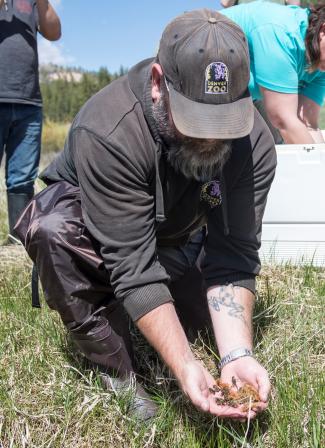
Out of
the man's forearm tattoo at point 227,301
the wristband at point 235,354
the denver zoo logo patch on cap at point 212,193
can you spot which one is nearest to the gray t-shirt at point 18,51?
the denver zoo logo patch on cap at point 212,193

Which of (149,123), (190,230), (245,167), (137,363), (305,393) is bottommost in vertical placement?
(137,363)

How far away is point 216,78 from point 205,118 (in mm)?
118

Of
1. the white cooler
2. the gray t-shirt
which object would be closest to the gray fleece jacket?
the white cooler

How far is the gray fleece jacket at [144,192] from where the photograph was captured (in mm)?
1903

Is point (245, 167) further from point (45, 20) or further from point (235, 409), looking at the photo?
point (45, 20)

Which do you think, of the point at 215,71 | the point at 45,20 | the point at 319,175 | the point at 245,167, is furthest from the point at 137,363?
the point at 45,20

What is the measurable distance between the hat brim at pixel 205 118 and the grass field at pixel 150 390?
82 centimetres

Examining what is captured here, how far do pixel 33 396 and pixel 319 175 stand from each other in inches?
74.4

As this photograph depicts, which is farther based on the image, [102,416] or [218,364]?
[218,364]

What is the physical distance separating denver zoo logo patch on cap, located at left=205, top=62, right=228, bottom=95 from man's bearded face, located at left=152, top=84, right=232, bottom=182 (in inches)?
5.9

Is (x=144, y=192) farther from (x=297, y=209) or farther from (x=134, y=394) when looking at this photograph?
(x=297, y=209)

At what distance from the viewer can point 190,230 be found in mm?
2406

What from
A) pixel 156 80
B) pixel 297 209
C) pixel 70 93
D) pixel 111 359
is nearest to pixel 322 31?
pixel 297 209

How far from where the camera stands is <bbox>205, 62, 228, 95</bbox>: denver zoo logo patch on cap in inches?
68.8
